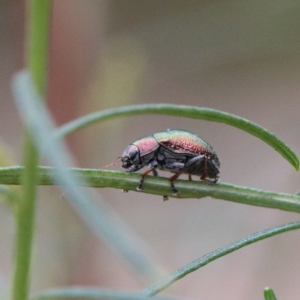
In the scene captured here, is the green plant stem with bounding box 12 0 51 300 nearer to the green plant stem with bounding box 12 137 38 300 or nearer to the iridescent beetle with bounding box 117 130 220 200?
the green plant stem with bounding box 12 137 38 300

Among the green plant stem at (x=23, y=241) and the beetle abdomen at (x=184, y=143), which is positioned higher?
the beetle abdomen at (x=184, y=143)

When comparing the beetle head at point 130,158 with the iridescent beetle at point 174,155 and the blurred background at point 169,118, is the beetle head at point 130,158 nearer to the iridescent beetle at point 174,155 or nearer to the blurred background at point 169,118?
the iridescent beetle at point 174,155

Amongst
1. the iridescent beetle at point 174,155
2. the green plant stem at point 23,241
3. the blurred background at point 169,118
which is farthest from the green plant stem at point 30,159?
the iridescent beetle at point 174,155

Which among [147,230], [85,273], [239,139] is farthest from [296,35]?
[85,273]

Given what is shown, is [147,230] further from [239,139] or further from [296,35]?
[296,35]

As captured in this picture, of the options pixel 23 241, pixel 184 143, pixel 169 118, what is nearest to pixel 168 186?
pixel 23 241

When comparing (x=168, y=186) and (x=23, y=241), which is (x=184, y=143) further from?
(x=23, y=241)
